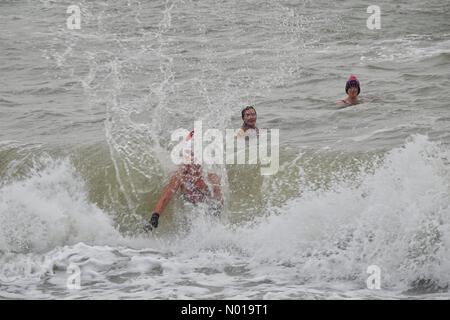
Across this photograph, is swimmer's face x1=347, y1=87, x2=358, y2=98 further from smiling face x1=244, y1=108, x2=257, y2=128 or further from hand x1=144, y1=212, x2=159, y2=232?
hand x1=144, y1=212, x2=159, y2=232

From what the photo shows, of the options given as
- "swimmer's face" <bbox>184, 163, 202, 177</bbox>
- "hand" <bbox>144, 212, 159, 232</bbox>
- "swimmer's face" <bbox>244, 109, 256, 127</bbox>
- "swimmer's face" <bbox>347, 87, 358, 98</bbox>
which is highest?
"swimmer's face" <bbox>347, 87, 358, 98</bbox>

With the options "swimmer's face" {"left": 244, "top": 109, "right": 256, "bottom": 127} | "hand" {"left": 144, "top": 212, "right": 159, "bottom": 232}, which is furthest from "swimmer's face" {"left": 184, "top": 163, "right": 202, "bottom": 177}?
"swimmer's face" {"left": 244, "top": 109, "right": 256, "bottom": 127}

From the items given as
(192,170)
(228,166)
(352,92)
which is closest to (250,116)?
(228,166)

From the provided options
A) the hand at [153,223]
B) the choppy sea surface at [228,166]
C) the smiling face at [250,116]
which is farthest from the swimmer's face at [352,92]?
the hand at [153,223]

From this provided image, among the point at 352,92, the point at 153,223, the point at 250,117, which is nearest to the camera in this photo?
the point at 153,223

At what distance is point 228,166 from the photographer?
11164 millimetres

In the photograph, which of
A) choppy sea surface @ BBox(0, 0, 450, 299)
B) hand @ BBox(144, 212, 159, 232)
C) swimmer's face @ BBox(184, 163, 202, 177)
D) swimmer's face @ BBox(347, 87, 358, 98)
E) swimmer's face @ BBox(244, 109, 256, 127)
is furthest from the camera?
swimmer's face @ BBox(347, 87, 358, 98)

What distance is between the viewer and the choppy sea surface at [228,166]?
27.4 ft

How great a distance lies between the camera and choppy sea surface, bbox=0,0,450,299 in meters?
8.36

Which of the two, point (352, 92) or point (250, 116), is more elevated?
point (352, 92)

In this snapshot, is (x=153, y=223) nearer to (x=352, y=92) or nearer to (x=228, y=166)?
(x=228, y=166)

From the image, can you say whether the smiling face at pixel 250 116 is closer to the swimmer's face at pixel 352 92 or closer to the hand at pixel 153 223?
the swimmer's face at pixel 352 92

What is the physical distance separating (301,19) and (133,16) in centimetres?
439
